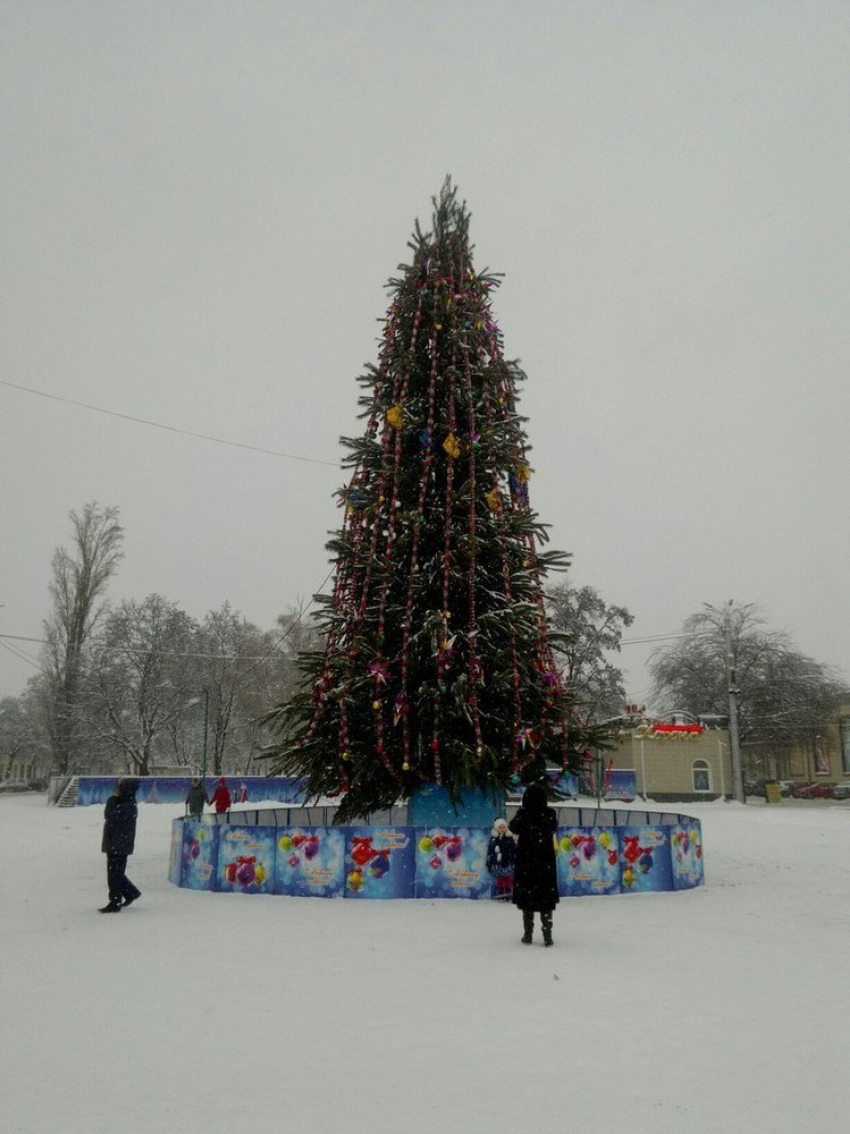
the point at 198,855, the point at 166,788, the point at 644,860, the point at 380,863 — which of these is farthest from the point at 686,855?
the point at 166,788

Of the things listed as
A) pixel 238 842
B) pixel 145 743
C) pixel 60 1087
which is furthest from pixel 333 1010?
pixel 145 743

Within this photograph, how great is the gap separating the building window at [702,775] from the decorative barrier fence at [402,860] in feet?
116

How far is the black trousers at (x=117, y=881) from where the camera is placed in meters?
11.0

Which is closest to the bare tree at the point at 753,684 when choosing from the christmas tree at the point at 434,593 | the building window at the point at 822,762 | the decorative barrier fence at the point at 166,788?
the building window at the point at 822,762

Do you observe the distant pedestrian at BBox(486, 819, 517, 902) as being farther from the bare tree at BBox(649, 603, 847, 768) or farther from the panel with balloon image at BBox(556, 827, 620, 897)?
the bare tree at BBox(649, 603, 847, 768)

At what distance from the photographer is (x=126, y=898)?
11156mm

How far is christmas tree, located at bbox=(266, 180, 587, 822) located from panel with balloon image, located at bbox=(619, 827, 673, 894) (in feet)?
4.55

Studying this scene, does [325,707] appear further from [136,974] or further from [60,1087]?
[60,1087]

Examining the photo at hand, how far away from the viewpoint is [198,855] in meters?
13.3

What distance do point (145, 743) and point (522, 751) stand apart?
40.2 meters

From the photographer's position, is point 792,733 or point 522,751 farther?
point 792,733

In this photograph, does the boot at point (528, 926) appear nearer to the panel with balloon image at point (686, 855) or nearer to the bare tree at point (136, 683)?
→ the panel with balloon image at point (686, 855)

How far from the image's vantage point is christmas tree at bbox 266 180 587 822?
42.9ft

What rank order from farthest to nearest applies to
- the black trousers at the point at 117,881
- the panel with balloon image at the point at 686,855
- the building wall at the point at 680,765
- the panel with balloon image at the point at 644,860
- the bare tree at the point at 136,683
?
the bare tree at the point at 136,683
the building wall at the point at 680,765
the panel with balloon image at the point at 686,855
the panel with balloon image at the point at 644,860
the black trousers at the point at 117,881
